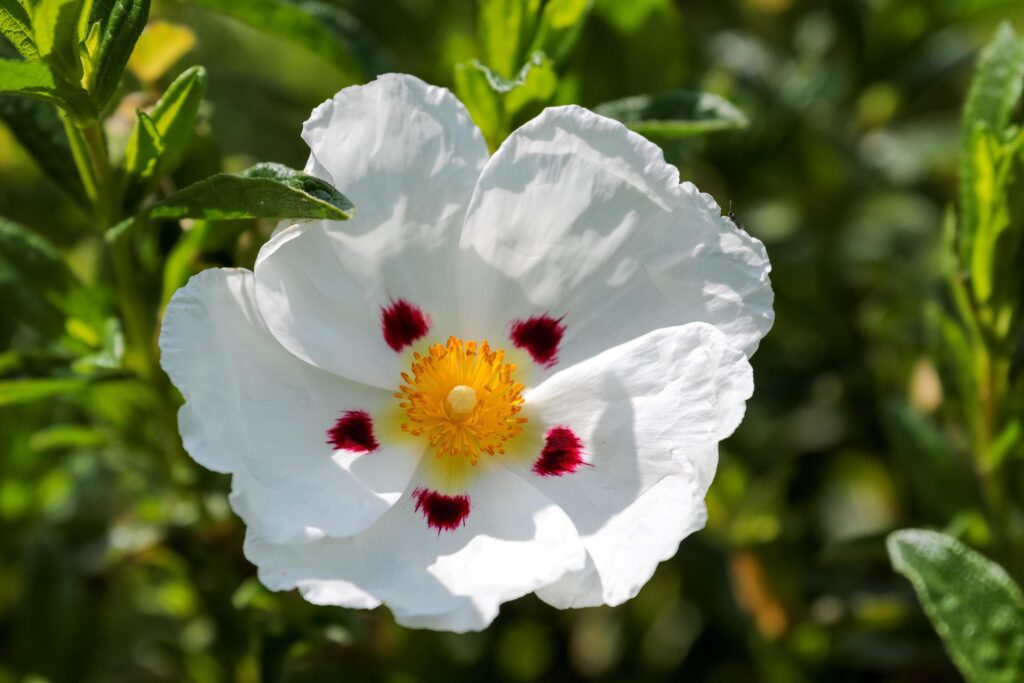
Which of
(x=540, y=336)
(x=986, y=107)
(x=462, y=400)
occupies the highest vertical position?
(x=986, y=107)

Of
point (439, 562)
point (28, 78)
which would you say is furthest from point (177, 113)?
point (439, 562)

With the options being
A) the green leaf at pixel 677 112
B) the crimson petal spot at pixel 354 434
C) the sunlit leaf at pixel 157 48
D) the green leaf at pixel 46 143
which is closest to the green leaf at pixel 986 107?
the green leaf at pixel 677 112

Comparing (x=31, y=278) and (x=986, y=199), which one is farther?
(x=31, y=278)

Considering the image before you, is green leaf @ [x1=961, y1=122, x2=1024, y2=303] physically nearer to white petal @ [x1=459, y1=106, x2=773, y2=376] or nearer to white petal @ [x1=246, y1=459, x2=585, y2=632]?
white petal @ [x1=459, y1=106, x2=773, y2=376]

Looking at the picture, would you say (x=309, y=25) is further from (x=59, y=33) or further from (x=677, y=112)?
(x=677, y=112)

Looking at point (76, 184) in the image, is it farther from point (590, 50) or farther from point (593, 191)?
point (590, 50)

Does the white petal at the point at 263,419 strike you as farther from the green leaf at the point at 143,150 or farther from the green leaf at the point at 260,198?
the green leaf at the point at 143,150
